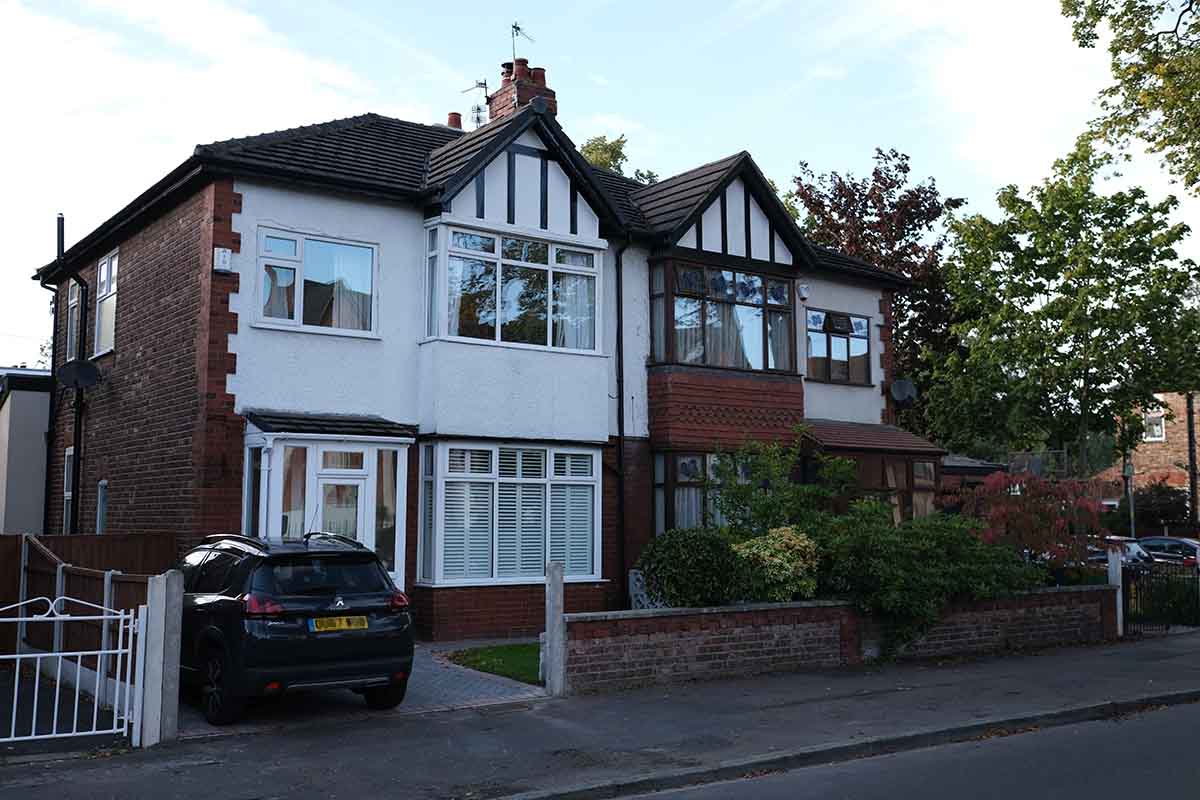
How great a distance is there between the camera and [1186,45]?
20297 millimetres

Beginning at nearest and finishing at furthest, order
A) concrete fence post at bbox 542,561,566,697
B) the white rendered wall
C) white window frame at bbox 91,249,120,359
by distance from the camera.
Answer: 1. concrete fence post at bbox 542,561,566,697
2. white window frame at bbox 91,249,120,359
3. the white rendered wall

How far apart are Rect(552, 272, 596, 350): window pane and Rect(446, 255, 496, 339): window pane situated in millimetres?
1214

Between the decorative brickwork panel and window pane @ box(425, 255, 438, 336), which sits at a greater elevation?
window pane @ box(425, 255, 438, 336)

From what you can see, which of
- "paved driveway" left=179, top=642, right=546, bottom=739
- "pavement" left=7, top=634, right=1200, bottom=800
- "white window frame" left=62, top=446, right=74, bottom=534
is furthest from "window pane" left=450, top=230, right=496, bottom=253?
"white window frame" left=62, top=446, right=74, bottom=534

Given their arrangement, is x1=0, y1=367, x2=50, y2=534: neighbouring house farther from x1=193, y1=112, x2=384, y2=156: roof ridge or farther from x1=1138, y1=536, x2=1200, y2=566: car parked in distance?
x1=1138, y1=536, x2=1200, y2=566: car parked in distance

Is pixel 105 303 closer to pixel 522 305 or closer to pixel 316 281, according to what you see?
pixel 316 281

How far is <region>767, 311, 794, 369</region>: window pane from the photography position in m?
20.0

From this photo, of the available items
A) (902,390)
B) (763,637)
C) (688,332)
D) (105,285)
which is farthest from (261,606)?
(902,390)

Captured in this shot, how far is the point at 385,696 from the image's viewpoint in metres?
10.8

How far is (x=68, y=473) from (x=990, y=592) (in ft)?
50.2

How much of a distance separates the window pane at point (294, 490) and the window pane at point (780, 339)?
8.77 m

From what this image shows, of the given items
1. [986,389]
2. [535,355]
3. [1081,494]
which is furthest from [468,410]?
[986,389]

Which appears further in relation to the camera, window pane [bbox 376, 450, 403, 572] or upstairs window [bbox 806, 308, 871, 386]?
upstairs window [bbox 806, 308, 871, 386]

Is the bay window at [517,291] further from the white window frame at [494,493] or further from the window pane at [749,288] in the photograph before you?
the window pane at [749,288]
